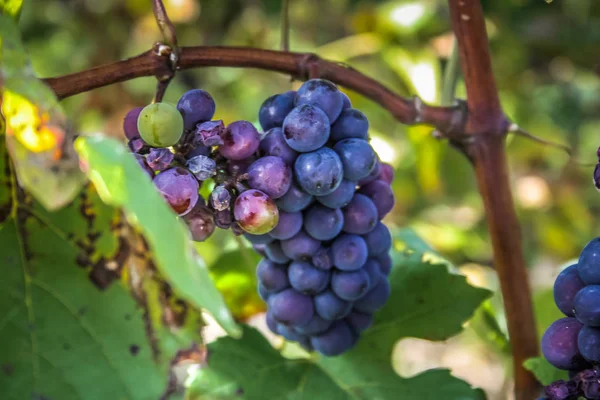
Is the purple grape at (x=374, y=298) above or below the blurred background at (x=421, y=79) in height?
below

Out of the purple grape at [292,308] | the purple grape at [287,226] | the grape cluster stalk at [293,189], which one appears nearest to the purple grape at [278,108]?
the grape cluster stalk at [293,189]

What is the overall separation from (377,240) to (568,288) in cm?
24

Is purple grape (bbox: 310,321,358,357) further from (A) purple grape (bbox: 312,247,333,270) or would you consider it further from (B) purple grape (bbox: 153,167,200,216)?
(B) purple grape (bbox: 153,167,200,216)

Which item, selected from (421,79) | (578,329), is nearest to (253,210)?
(578,329)

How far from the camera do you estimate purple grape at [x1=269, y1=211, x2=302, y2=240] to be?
2.45ft

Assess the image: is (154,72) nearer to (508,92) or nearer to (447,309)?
(447,309)

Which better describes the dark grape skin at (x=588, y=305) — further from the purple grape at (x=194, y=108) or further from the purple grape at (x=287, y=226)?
the purple grape at (x=194, y=108)

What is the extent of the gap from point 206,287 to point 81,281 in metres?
0.40

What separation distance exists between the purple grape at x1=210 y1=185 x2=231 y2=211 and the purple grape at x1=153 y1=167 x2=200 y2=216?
3cm

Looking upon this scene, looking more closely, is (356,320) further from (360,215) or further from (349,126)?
(349,126)

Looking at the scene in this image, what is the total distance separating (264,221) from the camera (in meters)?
0.68

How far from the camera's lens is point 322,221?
0.76 m

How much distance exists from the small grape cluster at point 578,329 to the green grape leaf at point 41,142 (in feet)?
1.57

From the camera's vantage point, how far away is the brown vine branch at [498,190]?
870 millimetres
